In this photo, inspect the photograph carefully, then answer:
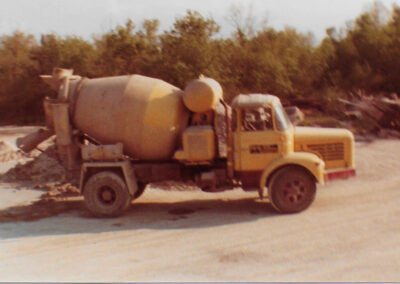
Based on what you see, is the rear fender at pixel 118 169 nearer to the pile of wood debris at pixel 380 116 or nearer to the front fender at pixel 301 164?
the front fender at pixel 301 164

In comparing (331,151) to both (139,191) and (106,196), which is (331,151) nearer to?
(139,191)

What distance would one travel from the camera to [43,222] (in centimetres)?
970

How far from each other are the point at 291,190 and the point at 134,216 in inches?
136

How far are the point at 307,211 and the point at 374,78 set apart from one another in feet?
64.3

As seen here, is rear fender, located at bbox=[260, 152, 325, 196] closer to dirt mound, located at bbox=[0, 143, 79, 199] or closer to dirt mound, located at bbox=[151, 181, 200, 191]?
dirt mound, located at bbox=[151, 181, 200, 191]

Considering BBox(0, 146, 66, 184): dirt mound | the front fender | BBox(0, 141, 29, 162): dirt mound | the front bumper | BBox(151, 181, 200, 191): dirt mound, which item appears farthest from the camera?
BBox(0, 141, 29, 162): dirt mound

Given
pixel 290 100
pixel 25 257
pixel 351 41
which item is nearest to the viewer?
pixel 25 257

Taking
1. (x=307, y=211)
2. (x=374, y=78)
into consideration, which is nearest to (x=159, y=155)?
(x=307, y=211)

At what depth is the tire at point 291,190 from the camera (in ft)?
30.9

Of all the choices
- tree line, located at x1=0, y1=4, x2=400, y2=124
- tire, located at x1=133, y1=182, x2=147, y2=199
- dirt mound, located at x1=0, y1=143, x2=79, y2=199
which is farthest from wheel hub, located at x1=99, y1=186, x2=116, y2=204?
tree line, located at x1=0, y1=4, x2=400, y2=124

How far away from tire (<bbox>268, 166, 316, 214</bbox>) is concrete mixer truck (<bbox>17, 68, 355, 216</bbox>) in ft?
0.07

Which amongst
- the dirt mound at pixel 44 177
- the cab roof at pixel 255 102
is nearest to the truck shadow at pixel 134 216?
the dirt mound at pixel 44 177

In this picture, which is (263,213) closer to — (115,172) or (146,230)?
(146,230)

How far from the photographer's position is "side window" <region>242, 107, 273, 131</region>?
31.1ft
